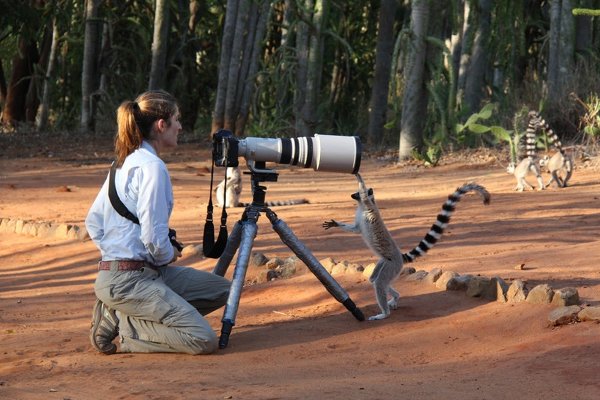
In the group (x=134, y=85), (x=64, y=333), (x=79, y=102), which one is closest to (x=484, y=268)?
(x=64, y=333)

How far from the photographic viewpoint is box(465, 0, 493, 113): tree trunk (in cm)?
1958

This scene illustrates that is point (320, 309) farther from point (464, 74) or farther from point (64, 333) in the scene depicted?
point (464, 74)

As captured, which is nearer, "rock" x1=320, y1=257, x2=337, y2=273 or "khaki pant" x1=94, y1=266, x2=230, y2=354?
"khaki pant" x1=94, y1=266, x2=230, y2=354

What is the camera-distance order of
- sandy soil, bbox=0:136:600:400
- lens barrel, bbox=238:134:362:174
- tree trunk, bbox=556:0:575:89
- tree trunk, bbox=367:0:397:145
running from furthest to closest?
tree trunk, bbox=367:0:397:145, tree trunk, bbox=556:0:575:89, lens barrel, bbox=238:134:362:174, sandy soil, bbox=0:136:600:400

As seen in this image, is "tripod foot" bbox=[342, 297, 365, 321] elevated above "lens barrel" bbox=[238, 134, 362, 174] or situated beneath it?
situated beneath

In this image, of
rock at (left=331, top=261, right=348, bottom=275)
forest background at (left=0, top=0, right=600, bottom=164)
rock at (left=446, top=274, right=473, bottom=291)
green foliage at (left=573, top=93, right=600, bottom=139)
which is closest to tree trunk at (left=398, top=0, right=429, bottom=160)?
forest background at (left=0, top=0, right=600, bottom=164)

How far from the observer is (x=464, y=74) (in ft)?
71.2

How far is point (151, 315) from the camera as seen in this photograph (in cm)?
595

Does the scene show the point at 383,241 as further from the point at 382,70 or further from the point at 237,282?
the point at 382,70

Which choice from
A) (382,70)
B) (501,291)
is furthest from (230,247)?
(382,70)

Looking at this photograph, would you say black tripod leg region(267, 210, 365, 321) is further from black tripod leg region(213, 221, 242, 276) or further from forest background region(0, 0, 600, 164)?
forest background region(0, 0, 600, 164)

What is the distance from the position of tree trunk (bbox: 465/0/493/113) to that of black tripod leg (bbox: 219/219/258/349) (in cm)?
1370

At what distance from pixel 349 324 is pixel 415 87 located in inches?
416

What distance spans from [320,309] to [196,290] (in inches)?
36.8
